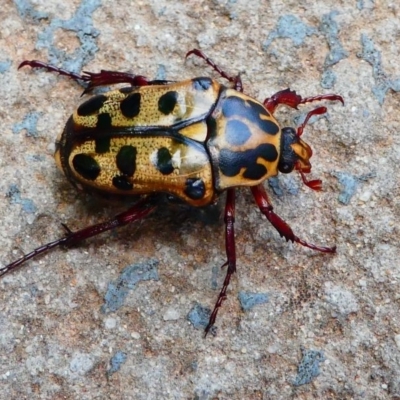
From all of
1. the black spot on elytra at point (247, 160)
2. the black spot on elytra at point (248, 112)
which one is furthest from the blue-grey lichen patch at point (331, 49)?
the black spot on elytra at point (247, 160)

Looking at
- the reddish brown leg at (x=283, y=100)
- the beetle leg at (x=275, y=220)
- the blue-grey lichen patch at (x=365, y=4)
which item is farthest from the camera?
the blue-grey lichen patch at (x=365, y=4)

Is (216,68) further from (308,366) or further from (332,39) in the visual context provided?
(308,366)

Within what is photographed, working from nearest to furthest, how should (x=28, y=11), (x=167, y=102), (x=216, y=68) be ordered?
(x=167, y=102) < (x=216, y=68) < (x=28, y=11)

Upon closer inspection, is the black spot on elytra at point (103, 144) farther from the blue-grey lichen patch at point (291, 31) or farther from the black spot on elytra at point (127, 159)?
the blue-grey lichen patch at point (291, 31)

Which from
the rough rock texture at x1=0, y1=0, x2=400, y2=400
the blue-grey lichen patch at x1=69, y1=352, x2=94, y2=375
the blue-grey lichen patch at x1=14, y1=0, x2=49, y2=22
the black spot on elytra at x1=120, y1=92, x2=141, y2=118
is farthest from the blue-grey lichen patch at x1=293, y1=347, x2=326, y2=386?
the blue-grey lichen patch at x1=14, y1=0, x2=49, y2=22

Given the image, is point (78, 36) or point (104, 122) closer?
point (104, 122)

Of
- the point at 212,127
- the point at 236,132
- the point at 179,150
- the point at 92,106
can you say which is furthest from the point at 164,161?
the point at 92,106

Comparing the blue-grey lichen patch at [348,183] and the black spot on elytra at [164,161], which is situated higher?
the black spot on elytra at [164,161]
